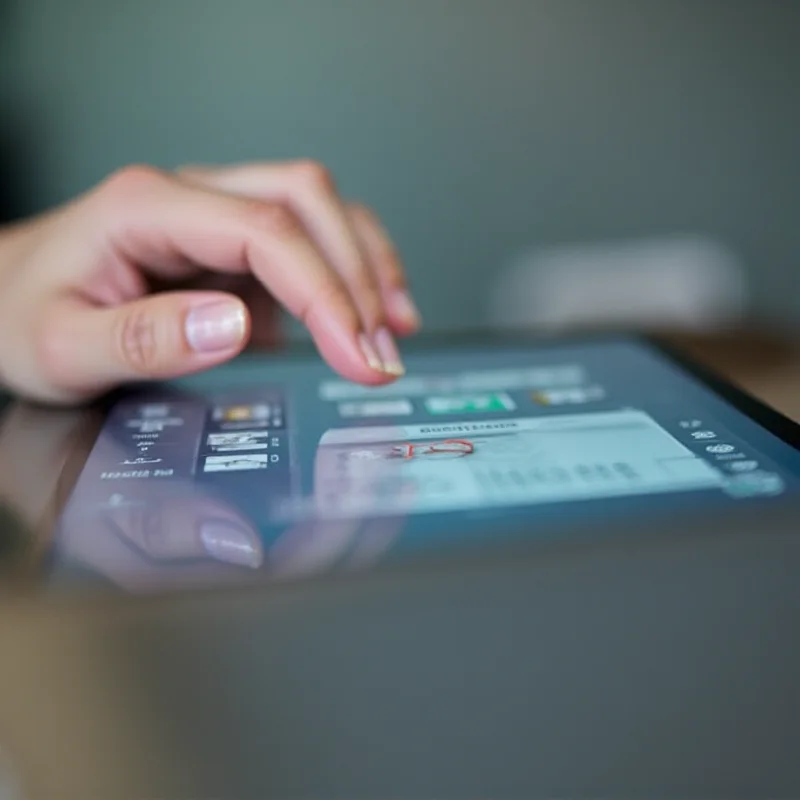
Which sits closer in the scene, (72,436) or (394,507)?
(394,507)

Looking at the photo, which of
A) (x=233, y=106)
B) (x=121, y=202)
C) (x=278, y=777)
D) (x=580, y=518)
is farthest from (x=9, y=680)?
(x=233, y=106)

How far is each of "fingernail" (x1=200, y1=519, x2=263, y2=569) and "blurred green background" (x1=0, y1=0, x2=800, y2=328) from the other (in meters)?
0.83

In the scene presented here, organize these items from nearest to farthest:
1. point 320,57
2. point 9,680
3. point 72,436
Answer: point 9,680
point 72,436
point 320,57

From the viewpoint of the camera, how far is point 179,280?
68 cm

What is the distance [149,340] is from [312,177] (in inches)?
7.4

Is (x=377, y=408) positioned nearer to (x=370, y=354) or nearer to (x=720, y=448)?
(x=370, y=354)

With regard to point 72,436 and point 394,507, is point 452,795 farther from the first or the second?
point 72,436

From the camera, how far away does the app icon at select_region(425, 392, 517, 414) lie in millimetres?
548

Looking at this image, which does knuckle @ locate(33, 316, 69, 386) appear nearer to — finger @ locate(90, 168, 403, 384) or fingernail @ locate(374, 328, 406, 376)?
finger @ locate(90, 168, 403, 384)

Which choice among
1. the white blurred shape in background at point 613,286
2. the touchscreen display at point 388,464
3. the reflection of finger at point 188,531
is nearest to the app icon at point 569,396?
the touchscreen display at point 388,464

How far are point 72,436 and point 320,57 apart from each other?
745mm

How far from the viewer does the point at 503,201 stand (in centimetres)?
121

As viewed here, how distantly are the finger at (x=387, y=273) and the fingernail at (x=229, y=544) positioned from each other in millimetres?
302

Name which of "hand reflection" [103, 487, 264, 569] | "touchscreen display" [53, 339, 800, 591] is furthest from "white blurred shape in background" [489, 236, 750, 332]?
"hand reflection" [103, 487, 264, 569]
